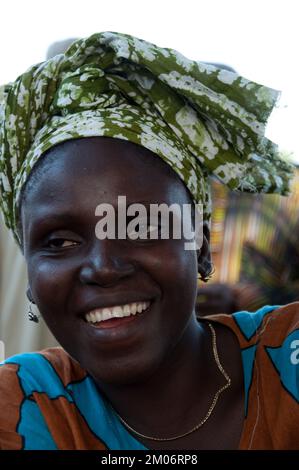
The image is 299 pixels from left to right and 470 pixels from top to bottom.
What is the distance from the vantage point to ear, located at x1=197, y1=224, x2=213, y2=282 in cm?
192

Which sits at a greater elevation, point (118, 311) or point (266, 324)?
point (118, 311)

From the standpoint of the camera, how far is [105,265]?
1.54 meters

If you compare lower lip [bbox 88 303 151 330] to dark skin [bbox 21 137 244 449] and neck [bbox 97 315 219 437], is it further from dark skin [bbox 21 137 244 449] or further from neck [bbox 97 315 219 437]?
neck [bbox 97 315 219 437]

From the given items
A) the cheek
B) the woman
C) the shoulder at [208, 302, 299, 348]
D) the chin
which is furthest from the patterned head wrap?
the chin

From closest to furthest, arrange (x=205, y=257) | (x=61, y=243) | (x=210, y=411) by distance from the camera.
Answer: (x=61, y=243)
(x=210, y=411)
(x=205, y=257)

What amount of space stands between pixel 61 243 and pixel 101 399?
499 mm

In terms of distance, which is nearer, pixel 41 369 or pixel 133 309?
pixel 133 309

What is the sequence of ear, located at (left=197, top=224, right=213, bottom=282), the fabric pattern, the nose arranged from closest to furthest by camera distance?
the nose, the fabric pattern, ear, located at (left=197, top=224, right=213, bottom=282)

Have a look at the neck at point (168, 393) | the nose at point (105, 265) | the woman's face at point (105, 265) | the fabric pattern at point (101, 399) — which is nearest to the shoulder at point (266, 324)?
the fabric pattern at point (101, 399)

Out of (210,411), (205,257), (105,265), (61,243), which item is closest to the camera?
(105,265)

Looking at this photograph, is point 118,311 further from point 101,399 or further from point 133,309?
point 101,399

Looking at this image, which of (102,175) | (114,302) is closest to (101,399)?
(114,302)
